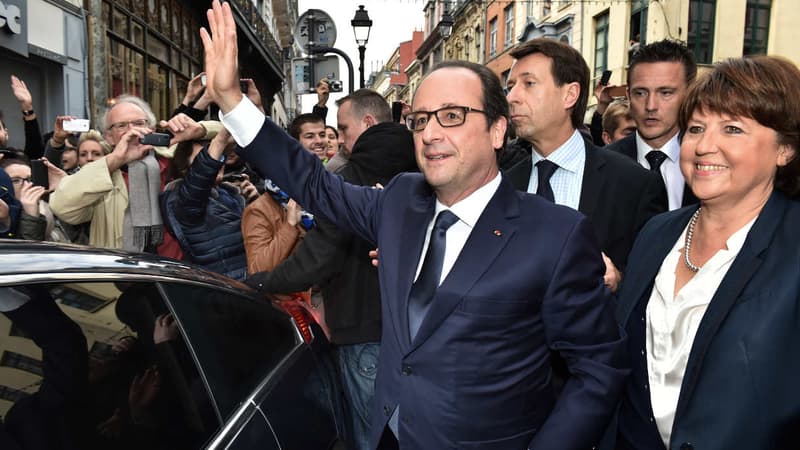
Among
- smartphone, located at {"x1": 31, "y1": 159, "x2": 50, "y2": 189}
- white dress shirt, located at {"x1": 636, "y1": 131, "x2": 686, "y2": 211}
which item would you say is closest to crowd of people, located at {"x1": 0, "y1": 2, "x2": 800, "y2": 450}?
white dress shirt, located at {"x1": 636, "y1": 131, "x2": 686, "y2": 211}

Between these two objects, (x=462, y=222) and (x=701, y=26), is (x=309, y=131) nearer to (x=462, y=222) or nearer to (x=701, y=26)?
(x=462, y=222)

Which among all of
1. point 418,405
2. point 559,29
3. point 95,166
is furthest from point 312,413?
point 559,29

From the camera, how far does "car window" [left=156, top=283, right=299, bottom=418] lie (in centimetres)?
173

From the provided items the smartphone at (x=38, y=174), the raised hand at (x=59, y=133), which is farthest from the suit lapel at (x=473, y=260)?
the raised hand at (x=59, y=133)

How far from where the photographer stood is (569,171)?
2.49 m

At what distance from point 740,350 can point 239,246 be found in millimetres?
2705

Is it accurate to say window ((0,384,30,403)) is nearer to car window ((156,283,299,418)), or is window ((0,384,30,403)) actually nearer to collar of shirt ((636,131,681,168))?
car window ((156,283,299,418))

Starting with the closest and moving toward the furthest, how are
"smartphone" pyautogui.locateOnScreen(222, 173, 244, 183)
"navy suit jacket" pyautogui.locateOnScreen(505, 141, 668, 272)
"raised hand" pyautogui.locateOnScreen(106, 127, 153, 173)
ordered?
"navy suit jacket" pyautogui.locateOnScreen(505, 141, 668, 272), "raised hand" pyautogui.locateOnScreen(106, 127, 153, 173), "smartphone" pyautogui.locateOnScreen(222, 173, 244, 183)

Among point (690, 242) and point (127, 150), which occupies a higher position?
point (127, 150)

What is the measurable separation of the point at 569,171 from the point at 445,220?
88cm

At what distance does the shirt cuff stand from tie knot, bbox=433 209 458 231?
684mm

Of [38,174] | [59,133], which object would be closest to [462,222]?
[38,174]

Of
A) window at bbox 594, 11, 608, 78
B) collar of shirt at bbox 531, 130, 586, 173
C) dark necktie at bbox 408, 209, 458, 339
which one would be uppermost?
window at bbox 594, 11, 608, 78

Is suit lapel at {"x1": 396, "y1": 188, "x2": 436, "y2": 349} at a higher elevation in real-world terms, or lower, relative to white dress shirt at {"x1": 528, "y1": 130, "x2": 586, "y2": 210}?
lower
